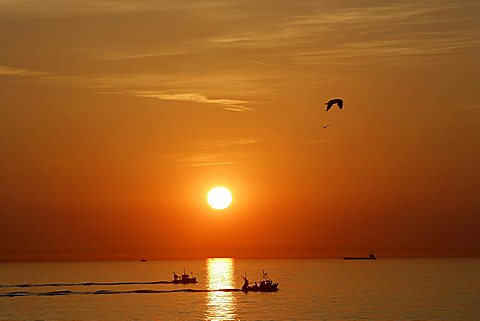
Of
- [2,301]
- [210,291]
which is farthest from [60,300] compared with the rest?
[210,291]

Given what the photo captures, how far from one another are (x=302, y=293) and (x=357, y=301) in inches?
1196

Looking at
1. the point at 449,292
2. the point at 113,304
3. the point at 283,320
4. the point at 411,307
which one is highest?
the point at 449,292

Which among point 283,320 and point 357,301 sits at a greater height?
point 357,301

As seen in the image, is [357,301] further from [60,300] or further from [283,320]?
[60,300]

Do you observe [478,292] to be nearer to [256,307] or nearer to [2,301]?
[256,307]

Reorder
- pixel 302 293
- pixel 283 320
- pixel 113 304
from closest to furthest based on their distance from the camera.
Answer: pixel 283 320 < pixel 113 304 < pixel 302 293

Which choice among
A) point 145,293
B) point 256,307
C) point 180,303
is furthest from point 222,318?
point 145,293

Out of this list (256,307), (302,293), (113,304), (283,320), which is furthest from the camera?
(302,293)

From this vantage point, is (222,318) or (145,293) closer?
(222,318)

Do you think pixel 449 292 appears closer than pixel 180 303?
No

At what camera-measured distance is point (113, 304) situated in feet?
511

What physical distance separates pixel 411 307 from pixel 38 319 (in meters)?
59.6

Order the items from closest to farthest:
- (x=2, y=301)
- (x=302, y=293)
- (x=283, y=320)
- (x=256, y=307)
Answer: (x=283, y=320) → (x=256, y=307) → (x=2, y=301) → (x=302, y=293)

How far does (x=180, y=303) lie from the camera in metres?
157
